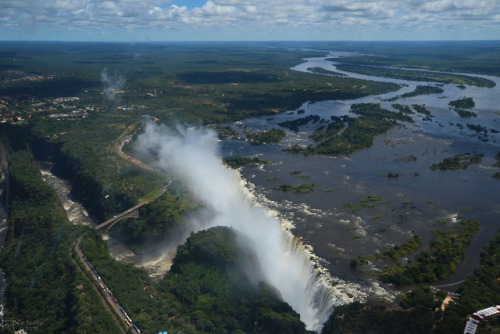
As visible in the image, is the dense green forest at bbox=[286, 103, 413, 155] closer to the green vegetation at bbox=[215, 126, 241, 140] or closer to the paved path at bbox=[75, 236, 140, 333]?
the green vegetation at bbox=[215, 126, 241, 140]

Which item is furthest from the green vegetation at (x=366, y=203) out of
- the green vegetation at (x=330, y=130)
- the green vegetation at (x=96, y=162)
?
the green vegetation at (x=330, y=130)

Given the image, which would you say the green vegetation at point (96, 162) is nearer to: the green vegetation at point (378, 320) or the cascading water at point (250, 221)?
the cascading water at point (250, 221)

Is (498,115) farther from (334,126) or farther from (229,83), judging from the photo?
(229,83)

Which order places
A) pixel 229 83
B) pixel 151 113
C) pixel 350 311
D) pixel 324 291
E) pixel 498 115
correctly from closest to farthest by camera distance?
1. pixel 350 311
2. pixel 324 291
3. pixel 498 115
4. pixel 151 113
5. pixel 229 83

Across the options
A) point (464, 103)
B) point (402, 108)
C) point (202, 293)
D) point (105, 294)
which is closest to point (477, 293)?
point (202, 293)

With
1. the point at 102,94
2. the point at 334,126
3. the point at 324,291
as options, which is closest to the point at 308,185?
the point at 324,291

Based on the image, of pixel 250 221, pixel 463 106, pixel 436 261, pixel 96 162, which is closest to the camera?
pixel 436 261

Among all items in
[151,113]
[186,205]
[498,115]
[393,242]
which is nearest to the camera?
[393,242]

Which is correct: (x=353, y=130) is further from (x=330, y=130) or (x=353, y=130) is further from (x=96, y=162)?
(x=96, y=162)
